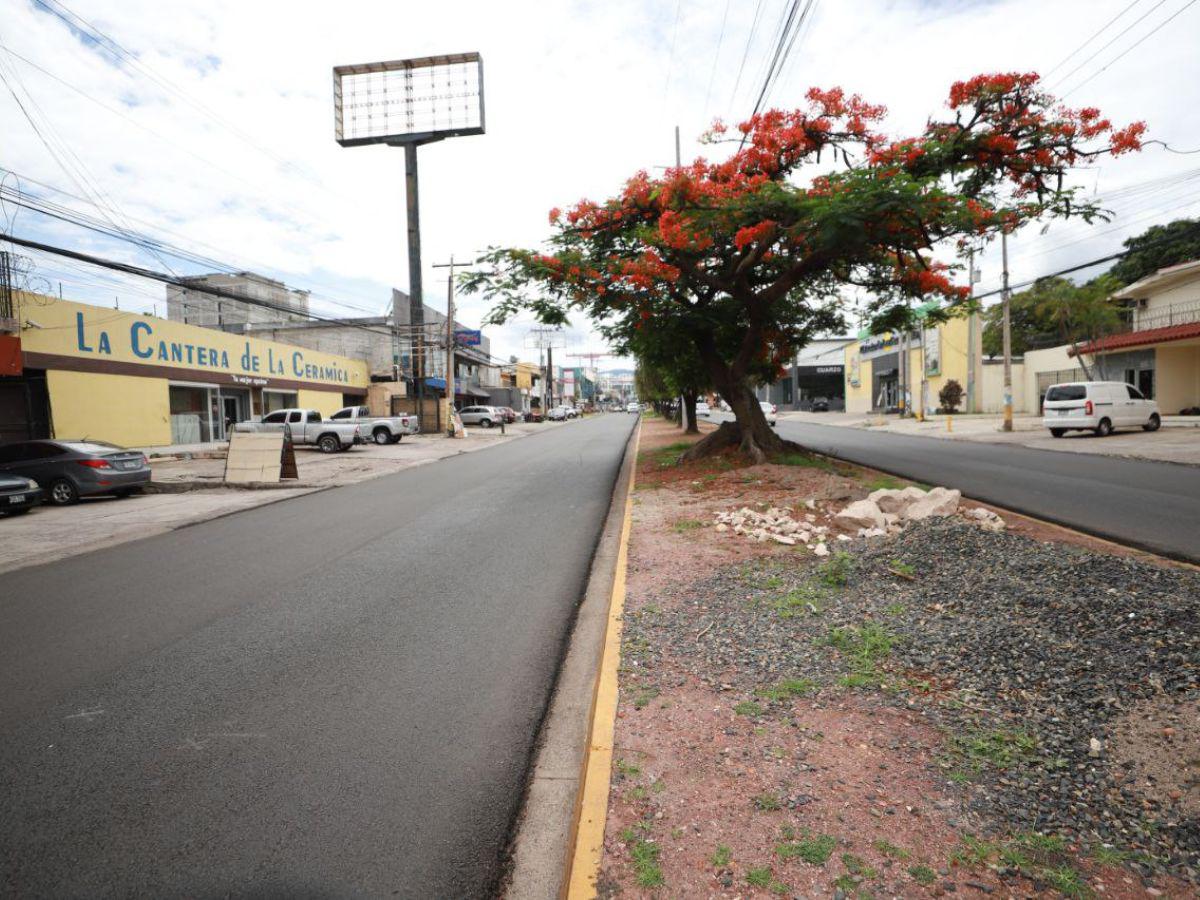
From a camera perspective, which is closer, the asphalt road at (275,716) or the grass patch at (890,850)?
the grass patch at (890,850)

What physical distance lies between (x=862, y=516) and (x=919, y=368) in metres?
43.8

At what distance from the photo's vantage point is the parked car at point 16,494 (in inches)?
452

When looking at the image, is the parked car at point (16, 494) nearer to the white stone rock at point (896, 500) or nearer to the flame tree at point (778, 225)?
the flame tree at point (778, 225)

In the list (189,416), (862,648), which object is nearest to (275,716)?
(862,648)

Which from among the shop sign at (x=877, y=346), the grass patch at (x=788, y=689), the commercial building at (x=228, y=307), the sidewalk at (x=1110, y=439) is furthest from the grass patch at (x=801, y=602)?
the commercial building at (x=228, y=307)

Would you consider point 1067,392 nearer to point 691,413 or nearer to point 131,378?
point 691,413

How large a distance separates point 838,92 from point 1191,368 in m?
28.2

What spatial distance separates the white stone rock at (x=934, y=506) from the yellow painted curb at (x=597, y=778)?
3.83 metres

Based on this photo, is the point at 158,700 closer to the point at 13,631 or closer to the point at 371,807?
the point at 371,807

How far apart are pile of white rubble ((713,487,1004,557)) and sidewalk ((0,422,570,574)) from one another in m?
8.64

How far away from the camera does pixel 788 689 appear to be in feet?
11.7

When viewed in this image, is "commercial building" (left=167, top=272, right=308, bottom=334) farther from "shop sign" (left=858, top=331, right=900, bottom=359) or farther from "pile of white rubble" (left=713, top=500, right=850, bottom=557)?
"pile of white rubble" (left=713, top=500, right=850, bottom=557)

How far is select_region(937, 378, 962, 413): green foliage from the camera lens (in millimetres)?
39312

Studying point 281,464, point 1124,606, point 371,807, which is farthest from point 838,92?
point 281,464
